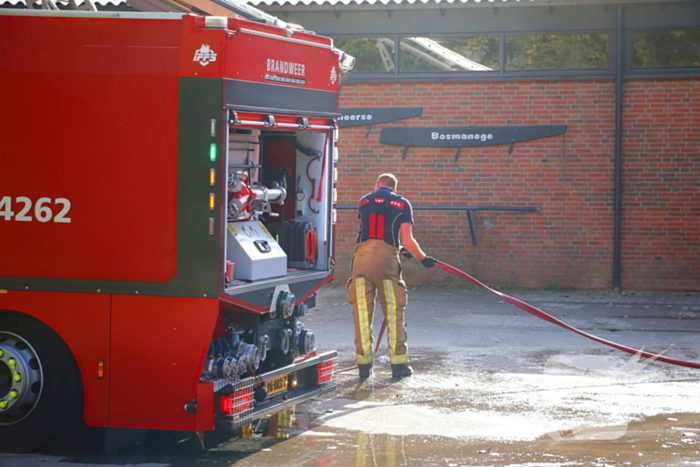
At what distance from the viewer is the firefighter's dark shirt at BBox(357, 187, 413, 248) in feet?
28.0

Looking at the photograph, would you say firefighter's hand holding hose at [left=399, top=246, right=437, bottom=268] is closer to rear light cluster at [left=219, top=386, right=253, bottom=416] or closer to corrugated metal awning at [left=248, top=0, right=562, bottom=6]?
rear light cluster at [left=219, top=386, right=253, bottom=416]

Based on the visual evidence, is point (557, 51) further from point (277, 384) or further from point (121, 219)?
point (121, 219)

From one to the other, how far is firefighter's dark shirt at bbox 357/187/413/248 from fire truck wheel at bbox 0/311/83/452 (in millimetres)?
3369

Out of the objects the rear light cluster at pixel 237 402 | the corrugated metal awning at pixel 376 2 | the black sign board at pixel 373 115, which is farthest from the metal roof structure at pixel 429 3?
the rear light cluster at pixel 237 402

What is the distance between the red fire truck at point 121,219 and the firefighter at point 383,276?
98.6 inches

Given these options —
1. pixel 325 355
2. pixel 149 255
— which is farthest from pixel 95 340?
pixel 325 355

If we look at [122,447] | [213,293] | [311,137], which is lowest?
[122,447]

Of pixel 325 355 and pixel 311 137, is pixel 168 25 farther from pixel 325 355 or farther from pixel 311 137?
pixel 325 355

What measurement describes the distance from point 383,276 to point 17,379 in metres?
3.59

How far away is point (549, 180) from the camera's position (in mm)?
14039

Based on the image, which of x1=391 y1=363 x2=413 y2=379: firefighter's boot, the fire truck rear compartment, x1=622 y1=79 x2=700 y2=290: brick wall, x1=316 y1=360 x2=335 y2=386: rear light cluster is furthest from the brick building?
x1=316 y1=360 x2=335 y2=386: rear light cluster

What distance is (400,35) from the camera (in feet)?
46.9

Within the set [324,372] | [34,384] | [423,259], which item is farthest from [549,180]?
[34,384]

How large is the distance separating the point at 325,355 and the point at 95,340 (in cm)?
198
